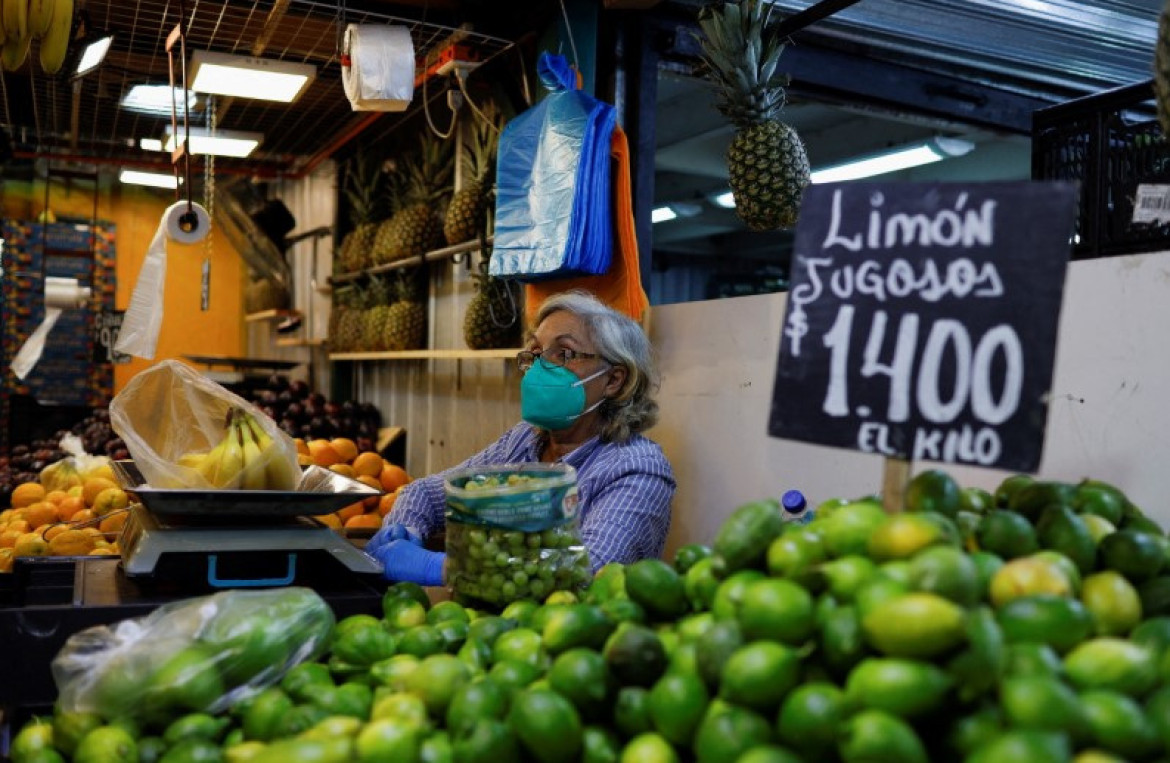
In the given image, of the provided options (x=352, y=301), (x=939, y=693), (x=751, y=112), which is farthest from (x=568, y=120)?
(x=352, y=301)

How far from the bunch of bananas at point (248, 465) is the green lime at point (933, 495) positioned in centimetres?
124

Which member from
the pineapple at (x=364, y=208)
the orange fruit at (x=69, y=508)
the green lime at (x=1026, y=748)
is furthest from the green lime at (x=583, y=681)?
the pineapple at (x=364, y=208)

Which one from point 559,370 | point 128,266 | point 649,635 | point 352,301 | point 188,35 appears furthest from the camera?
point 128,266

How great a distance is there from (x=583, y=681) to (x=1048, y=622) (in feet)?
1.76

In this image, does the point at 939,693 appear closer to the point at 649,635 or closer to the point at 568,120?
the point at 649,635

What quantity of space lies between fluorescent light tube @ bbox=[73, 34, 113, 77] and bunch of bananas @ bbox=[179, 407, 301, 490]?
9.20ft

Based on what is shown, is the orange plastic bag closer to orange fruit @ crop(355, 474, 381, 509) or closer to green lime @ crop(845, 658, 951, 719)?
orange fruit @ crop(355, 474, 381, 509)

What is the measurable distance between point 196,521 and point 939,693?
5.03 feet

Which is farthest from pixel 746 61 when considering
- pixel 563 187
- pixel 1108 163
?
pixel 1108 163

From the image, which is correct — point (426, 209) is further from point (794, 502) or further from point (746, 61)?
point (794, 502)

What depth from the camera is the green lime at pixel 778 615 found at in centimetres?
116

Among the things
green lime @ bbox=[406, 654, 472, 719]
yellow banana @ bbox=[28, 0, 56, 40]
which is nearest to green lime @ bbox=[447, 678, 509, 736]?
green lime @ bbox=[406, 654, 472, 719]

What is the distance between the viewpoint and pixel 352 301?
6.78 m

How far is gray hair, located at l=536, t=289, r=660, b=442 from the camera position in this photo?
122 inches
